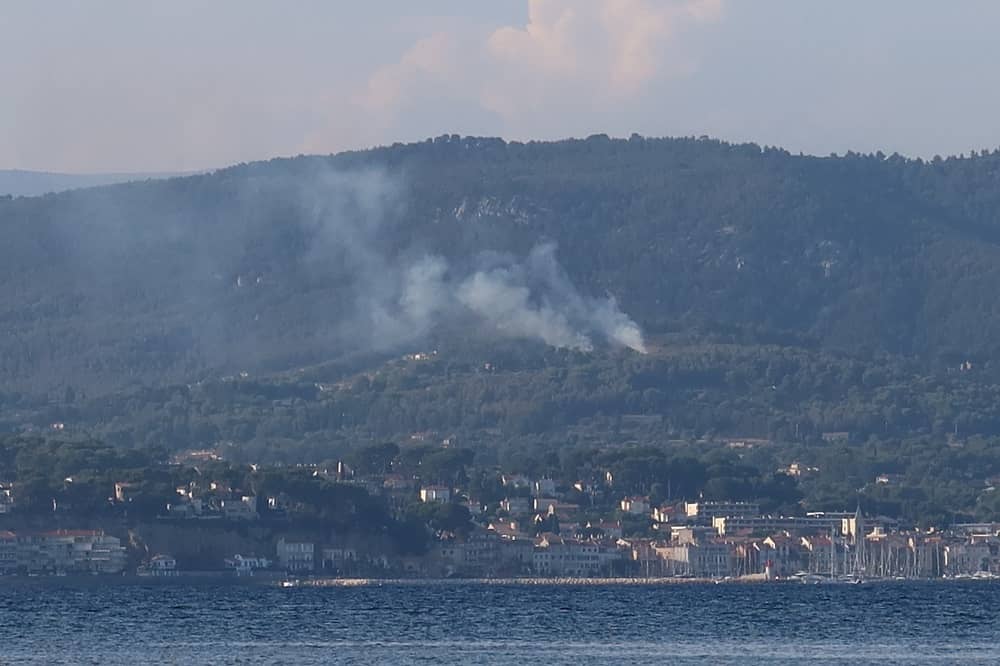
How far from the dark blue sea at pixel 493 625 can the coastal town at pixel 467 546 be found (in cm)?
1281

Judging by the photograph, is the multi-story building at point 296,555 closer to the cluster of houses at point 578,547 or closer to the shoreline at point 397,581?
the cluster of houses at point 578,547

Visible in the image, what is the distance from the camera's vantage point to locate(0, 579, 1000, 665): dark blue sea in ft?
299

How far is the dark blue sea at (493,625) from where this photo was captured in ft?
299

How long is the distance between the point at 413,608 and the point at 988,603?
87.2 feet

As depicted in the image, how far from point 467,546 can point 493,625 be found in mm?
69675

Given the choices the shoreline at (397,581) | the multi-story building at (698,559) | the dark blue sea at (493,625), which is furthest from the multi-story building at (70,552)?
the multi-story building at (698,559)

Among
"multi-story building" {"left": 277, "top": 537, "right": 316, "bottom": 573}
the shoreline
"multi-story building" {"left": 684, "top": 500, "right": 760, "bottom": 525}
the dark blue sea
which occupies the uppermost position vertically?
"multi-story building" {"left": 684, "top": 500, "right": 760, "bottom": 525}

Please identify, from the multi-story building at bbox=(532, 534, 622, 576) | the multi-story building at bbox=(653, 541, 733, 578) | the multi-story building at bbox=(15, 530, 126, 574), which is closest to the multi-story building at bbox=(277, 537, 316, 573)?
the multi-story building at bbox=(15, 530, 126, 574)

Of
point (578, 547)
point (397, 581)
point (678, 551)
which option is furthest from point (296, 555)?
point (678, 551)

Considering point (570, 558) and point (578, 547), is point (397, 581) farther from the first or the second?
point (578, 547)

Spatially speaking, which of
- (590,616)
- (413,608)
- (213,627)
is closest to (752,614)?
(590,616)

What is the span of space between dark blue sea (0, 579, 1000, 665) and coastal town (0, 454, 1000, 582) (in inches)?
504

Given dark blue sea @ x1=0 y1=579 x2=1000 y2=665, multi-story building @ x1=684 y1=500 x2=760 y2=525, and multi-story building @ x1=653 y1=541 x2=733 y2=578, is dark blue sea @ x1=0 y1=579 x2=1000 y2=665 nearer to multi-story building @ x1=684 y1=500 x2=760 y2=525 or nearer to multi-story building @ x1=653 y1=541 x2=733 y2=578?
multi-story building @ x1=653 y1=541 x2=733 y2=578

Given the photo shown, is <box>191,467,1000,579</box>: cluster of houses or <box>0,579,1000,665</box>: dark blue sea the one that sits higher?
<box>191,467,1000,579</box>: cluster of houses
